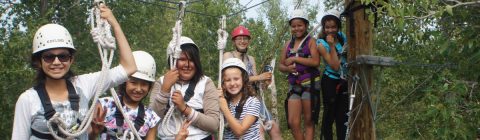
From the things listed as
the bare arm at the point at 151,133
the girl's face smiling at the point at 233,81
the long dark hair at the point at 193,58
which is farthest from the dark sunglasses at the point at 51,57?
the girl's face smiling at the point at 233,81

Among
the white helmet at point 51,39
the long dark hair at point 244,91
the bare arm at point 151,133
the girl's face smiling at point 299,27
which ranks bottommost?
the bare arm at point 151,133

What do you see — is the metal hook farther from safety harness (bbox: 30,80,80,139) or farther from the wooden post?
the wooden post

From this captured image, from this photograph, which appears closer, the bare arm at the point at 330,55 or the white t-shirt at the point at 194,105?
the white t-shirt at the point at 194,105

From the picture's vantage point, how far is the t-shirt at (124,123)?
13.5ft

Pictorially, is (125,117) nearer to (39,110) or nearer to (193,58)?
(39,110)

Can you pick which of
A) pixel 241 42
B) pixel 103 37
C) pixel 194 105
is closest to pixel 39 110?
pixel 103 37

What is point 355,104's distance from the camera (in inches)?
219

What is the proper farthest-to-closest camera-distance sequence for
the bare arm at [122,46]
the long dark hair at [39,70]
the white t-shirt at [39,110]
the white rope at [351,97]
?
1. the white rope at [351,97]
2. the bare arm at [122,46]
3. the long dark hair at [39,70]
4. the white t-shirt at [39,110]

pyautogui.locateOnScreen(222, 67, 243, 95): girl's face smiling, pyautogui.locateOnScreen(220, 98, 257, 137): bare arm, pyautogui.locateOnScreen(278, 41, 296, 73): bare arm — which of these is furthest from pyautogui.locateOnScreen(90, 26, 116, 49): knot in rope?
pyautogui.locateOnScreen(278, 41, 296, 73): bare arm

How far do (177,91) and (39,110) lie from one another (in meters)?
1.04

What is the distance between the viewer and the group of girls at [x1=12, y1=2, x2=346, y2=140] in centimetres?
355

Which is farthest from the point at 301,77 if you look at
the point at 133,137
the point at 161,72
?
the point at 161,72

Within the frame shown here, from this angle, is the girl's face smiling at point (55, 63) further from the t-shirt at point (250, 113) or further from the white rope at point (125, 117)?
the t-shirt at point (250, 113)

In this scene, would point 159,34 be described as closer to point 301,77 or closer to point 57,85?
point 301,77
